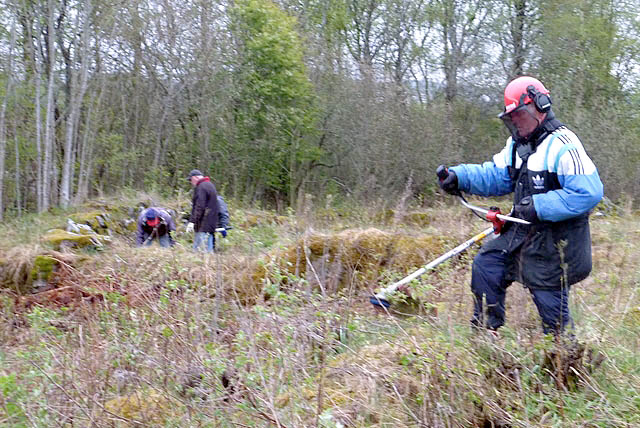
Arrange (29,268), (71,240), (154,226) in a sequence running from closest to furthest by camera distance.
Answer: (29,268) < (154,226) < (71,240)

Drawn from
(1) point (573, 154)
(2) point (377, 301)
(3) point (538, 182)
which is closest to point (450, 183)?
(3) point (538, 182)

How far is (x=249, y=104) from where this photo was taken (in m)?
18.5

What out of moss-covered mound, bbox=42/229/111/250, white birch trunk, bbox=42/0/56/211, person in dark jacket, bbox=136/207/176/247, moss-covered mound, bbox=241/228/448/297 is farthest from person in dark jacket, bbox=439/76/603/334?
white birch trunk, bbox=42/0/56/211

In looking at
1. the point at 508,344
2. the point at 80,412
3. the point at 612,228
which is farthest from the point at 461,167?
the point at 612,228

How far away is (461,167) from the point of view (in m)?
4.77

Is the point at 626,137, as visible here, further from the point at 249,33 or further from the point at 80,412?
the point at 80,412

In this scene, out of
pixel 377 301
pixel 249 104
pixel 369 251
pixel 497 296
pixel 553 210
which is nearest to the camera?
pixel 553 210

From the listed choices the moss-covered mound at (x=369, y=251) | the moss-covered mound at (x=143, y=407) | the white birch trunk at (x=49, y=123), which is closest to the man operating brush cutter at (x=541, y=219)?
the moss-covered mound at (x=143, y=407)

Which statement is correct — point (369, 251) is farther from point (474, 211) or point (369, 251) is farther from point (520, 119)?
point (520, 119)

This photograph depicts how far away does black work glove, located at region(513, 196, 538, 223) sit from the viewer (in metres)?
4.07

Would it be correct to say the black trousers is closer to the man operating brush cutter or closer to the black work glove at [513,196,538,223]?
the man operating brush cutter

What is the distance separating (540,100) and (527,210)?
690 millimetres

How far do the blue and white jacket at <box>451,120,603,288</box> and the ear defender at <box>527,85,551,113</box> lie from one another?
10 centimetres

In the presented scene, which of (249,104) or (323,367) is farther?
(249,104)
